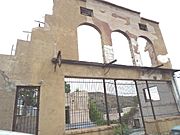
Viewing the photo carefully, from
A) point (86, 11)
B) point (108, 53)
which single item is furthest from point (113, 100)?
point (86, 11)

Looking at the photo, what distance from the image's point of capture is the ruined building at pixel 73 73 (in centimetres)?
602

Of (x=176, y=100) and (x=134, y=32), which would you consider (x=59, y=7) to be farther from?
(x=176, y=100)

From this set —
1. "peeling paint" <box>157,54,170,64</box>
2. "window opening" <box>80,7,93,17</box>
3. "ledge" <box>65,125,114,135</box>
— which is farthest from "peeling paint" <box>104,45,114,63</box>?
"peeling paint" <box>157,54,170,64</box>

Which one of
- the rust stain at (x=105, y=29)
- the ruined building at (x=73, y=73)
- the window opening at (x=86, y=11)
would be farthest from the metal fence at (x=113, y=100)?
the window opening at (x=86, y=11)

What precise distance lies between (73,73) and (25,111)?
251cm

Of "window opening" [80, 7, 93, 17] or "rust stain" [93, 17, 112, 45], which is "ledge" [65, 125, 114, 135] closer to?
"rust stain" [93, 17, 112, 45]

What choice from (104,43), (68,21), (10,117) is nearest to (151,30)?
(104,43)

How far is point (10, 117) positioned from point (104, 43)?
5.94m

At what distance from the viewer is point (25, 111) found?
610cm

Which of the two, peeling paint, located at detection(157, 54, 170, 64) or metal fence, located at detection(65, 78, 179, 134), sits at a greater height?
peeling paint, located at detection(157, 54, 170, 64)

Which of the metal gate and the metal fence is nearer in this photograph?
the metal gate

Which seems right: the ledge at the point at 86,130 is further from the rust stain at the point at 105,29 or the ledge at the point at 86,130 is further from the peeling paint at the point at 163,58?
the peeling paint at the point at 163,58

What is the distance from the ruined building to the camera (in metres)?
6.02

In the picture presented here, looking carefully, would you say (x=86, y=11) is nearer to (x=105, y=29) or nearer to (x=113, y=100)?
(x=105, y=29)
